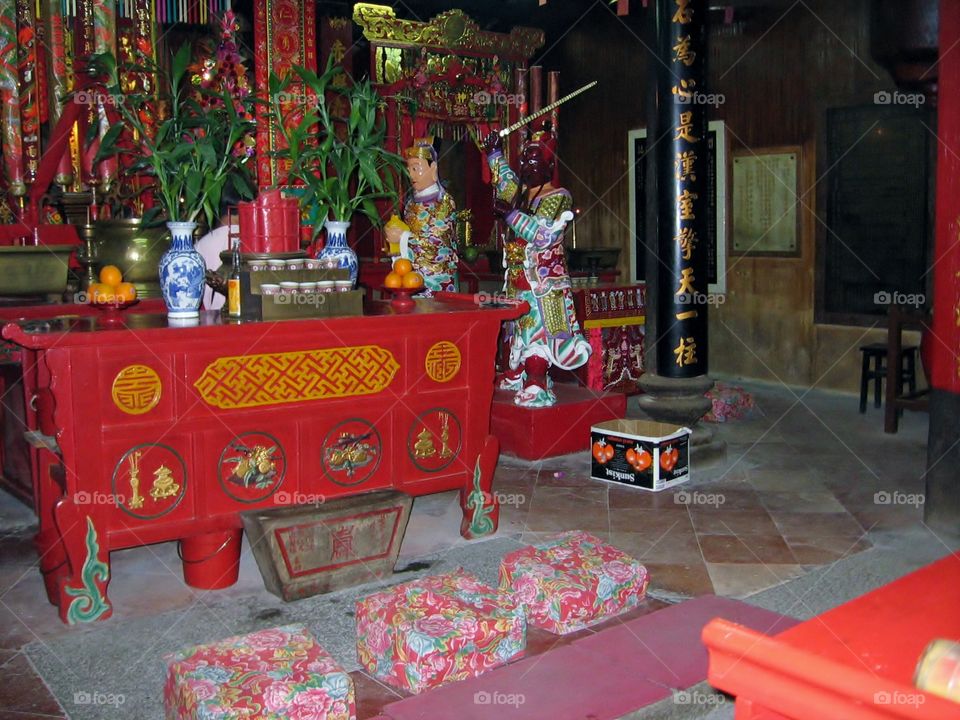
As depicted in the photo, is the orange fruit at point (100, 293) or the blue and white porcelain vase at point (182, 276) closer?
the orange fruit at point (100, 293)

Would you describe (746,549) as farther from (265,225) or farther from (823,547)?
(265,225)

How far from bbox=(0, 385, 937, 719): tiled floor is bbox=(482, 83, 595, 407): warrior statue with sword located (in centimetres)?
53

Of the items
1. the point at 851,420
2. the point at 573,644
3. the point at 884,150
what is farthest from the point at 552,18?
the point at 573,644

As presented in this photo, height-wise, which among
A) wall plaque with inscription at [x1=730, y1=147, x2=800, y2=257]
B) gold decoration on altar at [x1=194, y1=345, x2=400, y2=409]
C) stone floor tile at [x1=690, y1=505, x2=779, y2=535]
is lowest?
stone floor tile at [x1=690, y1=505, x2=779, y2=535]

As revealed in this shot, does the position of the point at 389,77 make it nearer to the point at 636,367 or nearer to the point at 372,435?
the point at 636,367

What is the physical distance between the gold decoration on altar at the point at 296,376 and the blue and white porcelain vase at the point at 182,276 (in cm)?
29

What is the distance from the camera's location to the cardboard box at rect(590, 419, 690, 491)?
182 inches

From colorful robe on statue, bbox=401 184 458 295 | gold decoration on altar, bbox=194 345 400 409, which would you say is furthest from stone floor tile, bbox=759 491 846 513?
colorful robe on statue, bbox=401 184 458 295

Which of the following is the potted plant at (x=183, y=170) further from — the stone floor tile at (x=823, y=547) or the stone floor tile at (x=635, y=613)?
the stone floor tile at (x=823, y=547)

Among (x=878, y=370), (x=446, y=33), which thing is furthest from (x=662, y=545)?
(x=446, y=33)

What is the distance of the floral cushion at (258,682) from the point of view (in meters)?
2.24

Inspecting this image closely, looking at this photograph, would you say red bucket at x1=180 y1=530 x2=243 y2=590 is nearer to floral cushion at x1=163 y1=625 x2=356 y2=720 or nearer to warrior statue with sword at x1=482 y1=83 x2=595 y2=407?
floral cushion at x1=163 y1=625 x2=356 y2=720

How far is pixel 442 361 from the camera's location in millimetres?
3787

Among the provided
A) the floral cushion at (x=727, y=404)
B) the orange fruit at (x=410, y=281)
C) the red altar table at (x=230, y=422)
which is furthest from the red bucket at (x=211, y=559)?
the floral cushion at (x=727, y=404)
